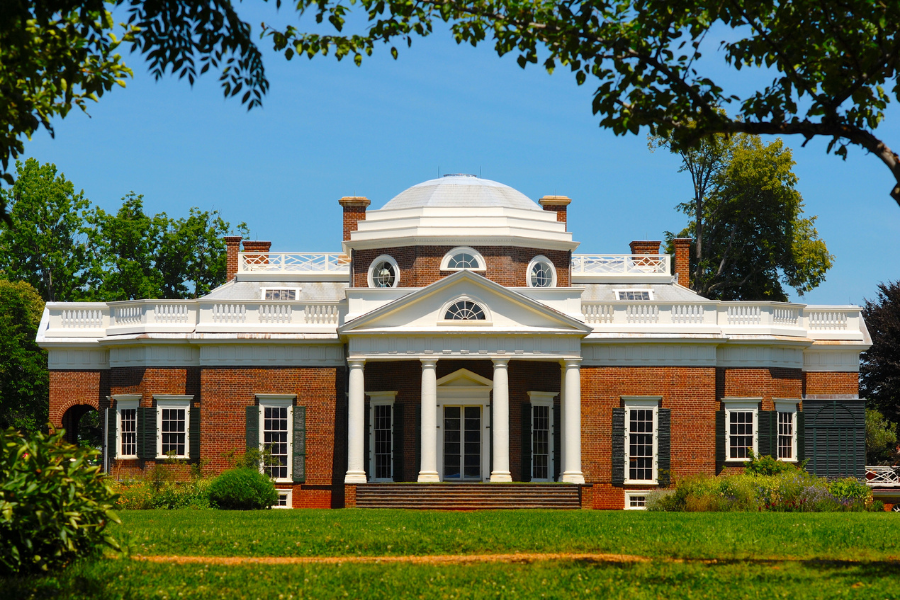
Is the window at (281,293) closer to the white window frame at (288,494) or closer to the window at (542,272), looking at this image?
the white window frame at (288,494)

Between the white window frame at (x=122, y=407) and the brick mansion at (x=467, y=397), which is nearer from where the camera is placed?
the brick mansion at (x=467, y=397)

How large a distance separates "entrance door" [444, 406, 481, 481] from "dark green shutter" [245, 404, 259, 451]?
5988 millimetres

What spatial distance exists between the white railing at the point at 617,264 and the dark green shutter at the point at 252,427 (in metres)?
13.0

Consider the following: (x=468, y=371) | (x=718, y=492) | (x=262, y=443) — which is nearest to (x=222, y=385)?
(x=262, y=443)

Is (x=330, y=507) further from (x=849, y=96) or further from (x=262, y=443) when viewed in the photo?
(x=849, y=96)

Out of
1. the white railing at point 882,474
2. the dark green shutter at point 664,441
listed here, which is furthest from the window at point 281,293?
the white railing at point 882,474

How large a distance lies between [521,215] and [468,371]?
239 inches

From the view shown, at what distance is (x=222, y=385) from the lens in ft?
116

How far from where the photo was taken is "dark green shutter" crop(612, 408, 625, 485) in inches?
1377

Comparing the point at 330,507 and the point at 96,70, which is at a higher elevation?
the point at 96,70

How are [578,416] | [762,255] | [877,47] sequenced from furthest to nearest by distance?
[762,255] → [578,416] → [877,47]

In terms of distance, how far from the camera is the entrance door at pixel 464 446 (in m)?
35.3

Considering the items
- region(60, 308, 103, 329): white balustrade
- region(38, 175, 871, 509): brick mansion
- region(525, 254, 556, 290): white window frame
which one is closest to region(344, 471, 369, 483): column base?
region(38, 175, 871, 509): brick mansion

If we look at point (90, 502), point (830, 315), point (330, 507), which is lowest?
point (330, 507)
